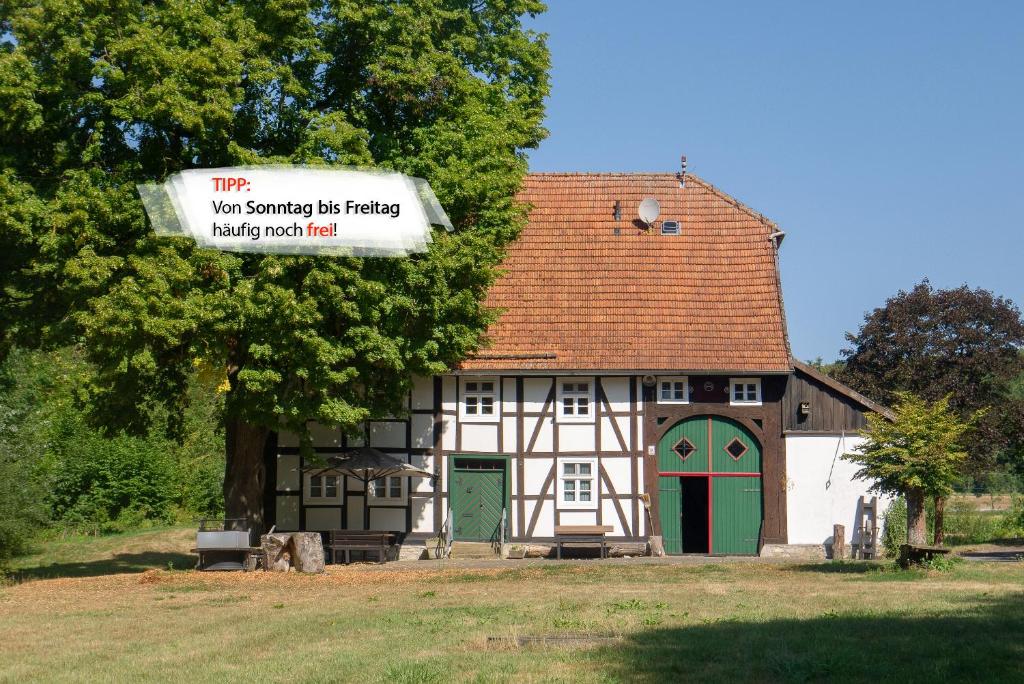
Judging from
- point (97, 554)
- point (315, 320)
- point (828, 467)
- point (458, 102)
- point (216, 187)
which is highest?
point (458, 102)

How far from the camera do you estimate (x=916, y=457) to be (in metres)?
23.2

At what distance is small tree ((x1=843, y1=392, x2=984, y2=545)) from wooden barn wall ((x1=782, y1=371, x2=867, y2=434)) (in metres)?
7.11

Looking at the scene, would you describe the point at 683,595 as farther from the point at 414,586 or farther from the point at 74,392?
the point at 74,392

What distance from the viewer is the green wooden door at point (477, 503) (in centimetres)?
3142

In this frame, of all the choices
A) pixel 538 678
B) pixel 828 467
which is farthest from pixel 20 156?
pixel 828 467

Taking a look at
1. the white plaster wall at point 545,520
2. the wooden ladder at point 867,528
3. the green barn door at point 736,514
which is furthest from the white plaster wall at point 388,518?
the wooden ladder at point 867,528

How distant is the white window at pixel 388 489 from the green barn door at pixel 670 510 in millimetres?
6205

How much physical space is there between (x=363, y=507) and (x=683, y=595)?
13.1 meters

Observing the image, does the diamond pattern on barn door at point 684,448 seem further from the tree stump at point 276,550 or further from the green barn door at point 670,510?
the tree stump at point 276,550

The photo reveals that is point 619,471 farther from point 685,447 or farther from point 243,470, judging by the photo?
point 243,470

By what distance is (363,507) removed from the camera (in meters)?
31.5

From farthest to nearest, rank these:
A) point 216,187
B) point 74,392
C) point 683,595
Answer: point 74,392, point 216,187, point 683,595

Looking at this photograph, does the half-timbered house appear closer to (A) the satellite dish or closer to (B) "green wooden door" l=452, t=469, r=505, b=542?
(B) "green wooden door" l=452, t=469, r=505, b=542

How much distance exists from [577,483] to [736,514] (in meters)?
3.90
